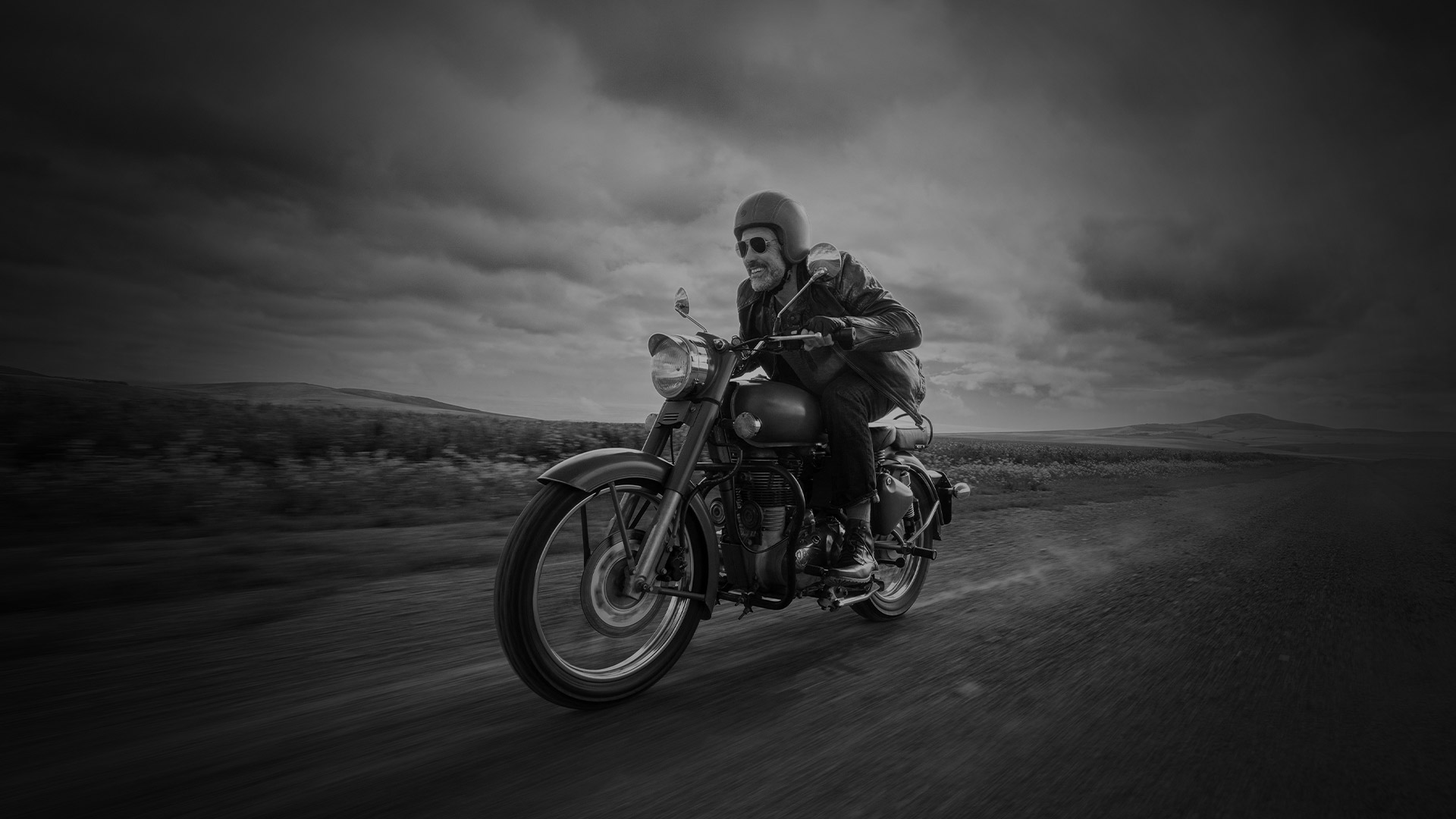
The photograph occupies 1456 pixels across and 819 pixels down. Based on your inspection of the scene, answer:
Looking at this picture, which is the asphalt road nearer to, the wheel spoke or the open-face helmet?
the wheel spoke

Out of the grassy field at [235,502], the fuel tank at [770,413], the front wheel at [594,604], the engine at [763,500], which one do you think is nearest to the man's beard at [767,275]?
the fuel tank at [770,413]

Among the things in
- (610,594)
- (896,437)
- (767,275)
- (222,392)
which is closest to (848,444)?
(896,437)

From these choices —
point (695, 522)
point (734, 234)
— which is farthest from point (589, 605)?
point (734, 234)

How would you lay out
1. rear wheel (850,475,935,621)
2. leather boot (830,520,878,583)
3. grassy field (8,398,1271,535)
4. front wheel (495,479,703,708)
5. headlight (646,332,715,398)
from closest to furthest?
front wheel (495,479,703,708), headlight (646,332,715,398), leather boot (830,520,878,583), rear wheel (850,475,935,621), grassy field (8,398,1271,535)

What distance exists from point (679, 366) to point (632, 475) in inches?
18.9

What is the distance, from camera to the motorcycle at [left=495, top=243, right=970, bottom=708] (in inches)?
92.4

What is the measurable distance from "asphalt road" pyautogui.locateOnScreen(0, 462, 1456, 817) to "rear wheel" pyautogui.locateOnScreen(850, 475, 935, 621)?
0.11 metres

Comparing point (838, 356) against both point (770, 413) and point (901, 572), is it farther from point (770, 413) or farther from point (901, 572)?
point (901, 572)

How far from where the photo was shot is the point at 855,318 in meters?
3.11

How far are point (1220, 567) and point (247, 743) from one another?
5.89m

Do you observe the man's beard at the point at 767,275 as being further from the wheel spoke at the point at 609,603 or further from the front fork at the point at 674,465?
the wheel spoke at the point at 609,603

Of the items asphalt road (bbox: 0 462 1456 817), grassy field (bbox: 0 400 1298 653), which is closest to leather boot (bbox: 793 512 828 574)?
asphalt road (bbox: 0 462 1456 817)

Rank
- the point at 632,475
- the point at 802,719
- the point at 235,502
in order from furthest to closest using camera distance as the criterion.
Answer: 1. the point at 235,502
2. the point at 632,475
3. the point at 802,719

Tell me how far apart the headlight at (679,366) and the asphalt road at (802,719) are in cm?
109
